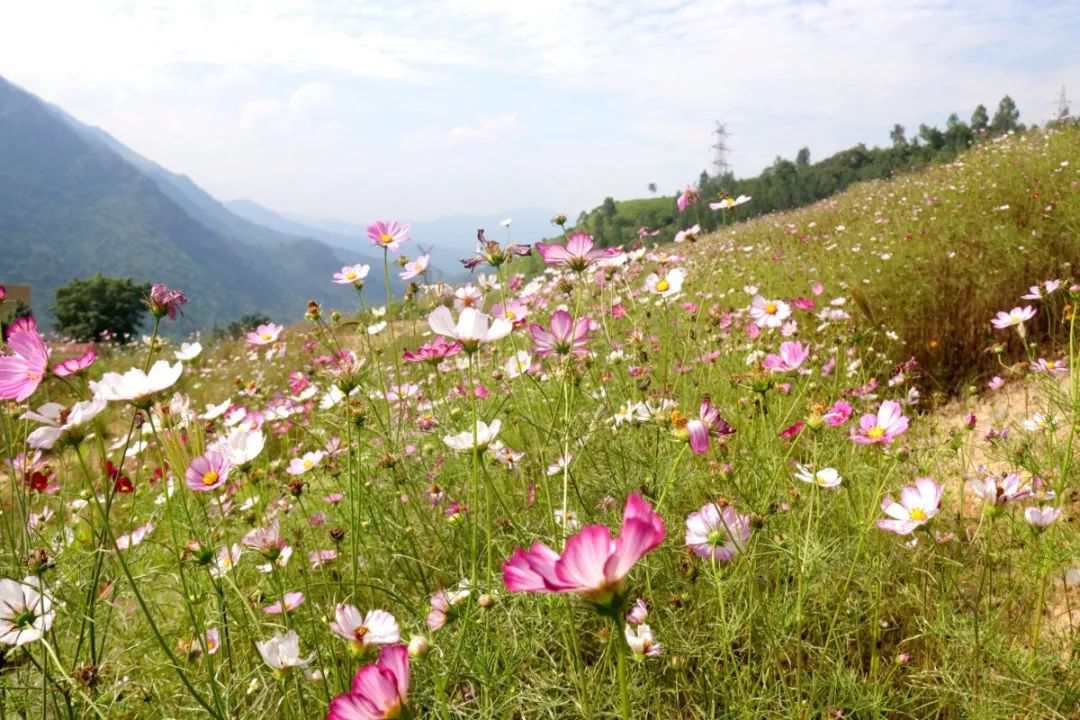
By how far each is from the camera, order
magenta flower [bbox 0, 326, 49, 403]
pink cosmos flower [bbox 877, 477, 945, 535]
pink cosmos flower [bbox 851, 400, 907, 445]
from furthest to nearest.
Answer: pink cosmos flower [bbox 851, 400, 907, 445] < pink cosmos flower [bbox 877, 477, 945, 535] < magenta flower [bbox 0, 326, 49, 403]

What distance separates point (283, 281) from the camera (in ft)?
536

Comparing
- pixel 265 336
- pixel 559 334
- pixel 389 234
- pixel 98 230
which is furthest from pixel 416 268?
pixel 98 230

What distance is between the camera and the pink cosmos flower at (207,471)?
1016mm

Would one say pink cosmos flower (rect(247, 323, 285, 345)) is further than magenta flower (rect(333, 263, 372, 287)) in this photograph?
No

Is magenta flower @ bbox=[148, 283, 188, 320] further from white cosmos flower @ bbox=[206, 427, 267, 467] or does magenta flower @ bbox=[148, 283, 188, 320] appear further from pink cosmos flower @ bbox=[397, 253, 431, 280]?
pink cosmos flower @ bbox=[397, 253, 431, 280]

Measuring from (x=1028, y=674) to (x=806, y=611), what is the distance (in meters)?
0.35

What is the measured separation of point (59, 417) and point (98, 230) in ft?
483

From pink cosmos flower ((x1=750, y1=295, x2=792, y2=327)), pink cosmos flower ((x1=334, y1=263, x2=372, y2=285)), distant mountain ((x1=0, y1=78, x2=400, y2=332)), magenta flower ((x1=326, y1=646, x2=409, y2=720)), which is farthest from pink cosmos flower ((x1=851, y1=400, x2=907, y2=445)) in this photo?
distant mountain ((x1=0, y1=78, x2=400, y2=332))

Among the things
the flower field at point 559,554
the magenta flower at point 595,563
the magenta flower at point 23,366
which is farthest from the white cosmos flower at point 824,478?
the magenta flower at point 23,366

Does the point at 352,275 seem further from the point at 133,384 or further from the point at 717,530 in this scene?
the point at 717,530

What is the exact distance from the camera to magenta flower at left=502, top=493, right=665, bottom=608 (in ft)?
1.59

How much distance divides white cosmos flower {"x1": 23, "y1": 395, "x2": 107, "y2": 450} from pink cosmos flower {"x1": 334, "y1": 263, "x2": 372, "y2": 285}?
1.00m

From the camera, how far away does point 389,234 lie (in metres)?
1.88

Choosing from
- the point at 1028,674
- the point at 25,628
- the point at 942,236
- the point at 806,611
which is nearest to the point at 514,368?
the point at 806,611
